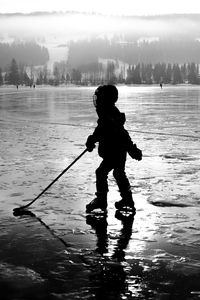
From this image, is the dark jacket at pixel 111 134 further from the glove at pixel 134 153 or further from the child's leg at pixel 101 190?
the child's leg at pixel 101 190

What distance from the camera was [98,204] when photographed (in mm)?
5273

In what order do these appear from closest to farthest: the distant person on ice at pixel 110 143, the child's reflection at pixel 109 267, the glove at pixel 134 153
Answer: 1. the child's reflection at pixel 109 267
2. the distant person on ice at pixel 110 143
3. the glove at pixel 134 153

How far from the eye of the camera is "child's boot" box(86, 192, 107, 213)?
524cm

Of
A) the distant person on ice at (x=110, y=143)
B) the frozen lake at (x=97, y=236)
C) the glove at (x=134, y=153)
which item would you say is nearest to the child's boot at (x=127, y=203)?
the distant person on ice at (x=110, y=143)

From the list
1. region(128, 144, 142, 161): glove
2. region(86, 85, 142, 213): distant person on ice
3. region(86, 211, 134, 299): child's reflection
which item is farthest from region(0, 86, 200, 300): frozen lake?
region(128, 144, 142, 161): glove

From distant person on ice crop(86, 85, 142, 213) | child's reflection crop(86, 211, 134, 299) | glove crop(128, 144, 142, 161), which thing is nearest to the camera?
child's reflection crop(86, 211, 134, 299)

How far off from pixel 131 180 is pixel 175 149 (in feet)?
11.3

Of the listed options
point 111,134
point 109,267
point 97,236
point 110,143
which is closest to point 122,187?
point 110,143

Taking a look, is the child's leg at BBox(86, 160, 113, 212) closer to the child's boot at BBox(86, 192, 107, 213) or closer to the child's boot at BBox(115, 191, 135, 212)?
the child's boot at BBox(86, 192, 107, 213)

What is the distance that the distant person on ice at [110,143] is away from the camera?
16.8ft

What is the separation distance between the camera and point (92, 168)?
316 inches

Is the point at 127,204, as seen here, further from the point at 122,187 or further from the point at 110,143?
the point at 110,143

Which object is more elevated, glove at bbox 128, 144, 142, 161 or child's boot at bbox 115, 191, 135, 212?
glove at bbox 128, 144, 142, 161

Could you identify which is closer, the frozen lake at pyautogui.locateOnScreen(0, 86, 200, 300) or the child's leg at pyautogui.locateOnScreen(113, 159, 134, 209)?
the frozen lake at pyautogui.locateOnScreen(0, 86, 200, 300)
